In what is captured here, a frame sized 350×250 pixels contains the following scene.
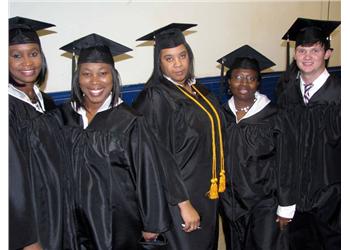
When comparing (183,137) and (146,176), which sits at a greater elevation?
(183,137)

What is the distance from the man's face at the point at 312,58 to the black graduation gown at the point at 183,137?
65cm

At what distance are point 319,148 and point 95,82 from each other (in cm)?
140

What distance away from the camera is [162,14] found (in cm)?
389

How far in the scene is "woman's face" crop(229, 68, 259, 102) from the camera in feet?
9.82

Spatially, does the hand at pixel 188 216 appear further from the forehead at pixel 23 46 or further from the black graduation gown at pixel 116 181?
the forehead at pixel 23 46

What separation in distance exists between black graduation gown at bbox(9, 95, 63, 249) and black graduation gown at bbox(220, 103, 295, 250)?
113cm

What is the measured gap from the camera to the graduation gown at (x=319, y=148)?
2838mm

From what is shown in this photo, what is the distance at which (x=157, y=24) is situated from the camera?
386 cm

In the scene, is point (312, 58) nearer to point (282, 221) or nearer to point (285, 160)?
point (285, 160)

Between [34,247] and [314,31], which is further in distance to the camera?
[314,31]

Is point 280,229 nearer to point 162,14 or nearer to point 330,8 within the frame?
point 162,14

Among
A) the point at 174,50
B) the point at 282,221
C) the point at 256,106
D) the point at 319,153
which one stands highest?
the point at 174,50

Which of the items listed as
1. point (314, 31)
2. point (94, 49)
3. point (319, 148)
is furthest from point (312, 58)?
point (94, 49)

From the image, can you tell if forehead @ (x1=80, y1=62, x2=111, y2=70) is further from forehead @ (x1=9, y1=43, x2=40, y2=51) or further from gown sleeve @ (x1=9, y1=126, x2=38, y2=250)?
gown sleeve @ (x1=9, y1=126, x2=38, y2=250)
